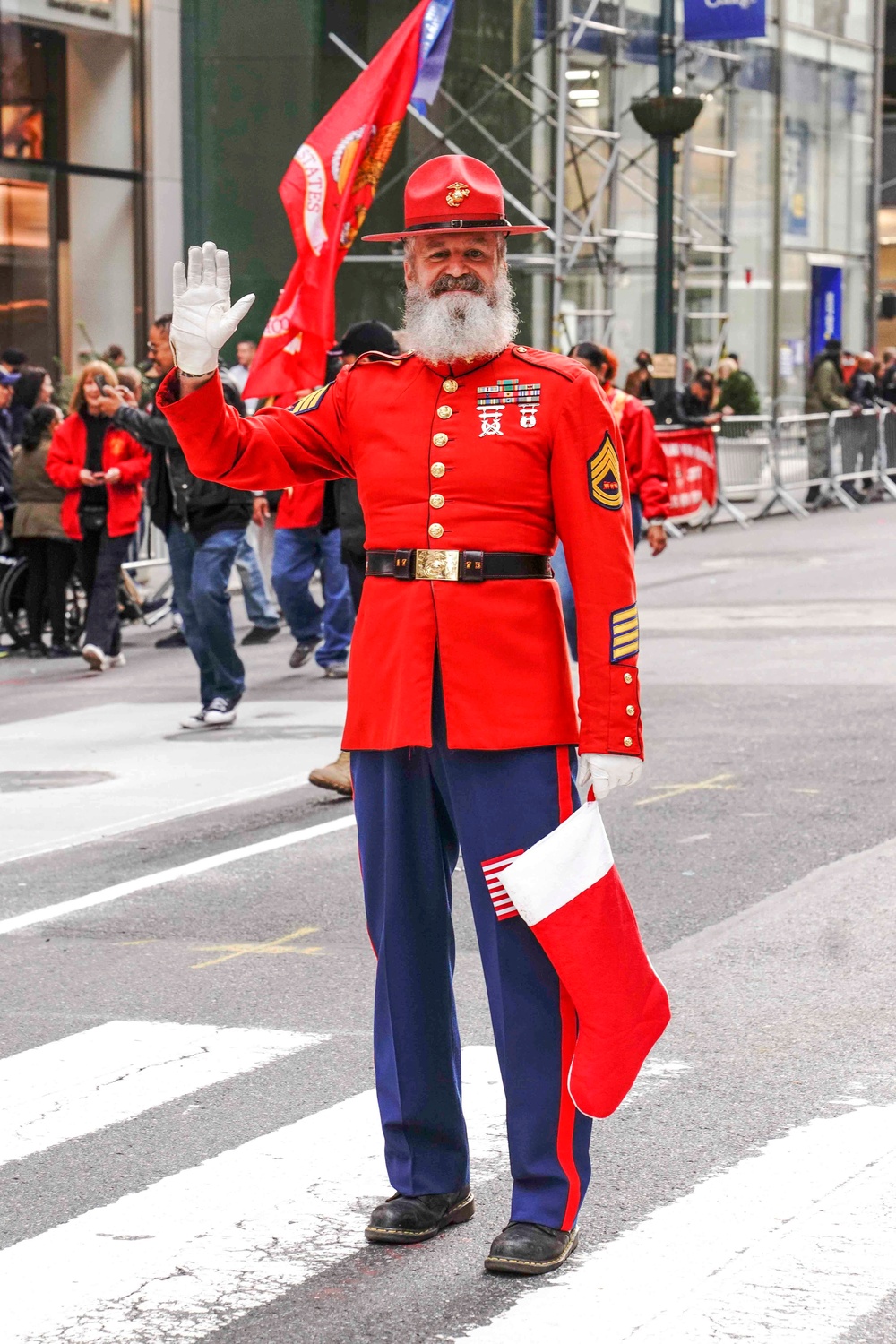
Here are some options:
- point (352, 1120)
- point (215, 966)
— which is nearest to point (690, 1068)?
point (352, 1120)

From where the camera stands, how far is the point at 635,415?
1117 centimetres

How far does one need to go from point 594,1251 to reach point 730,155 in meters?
29.6

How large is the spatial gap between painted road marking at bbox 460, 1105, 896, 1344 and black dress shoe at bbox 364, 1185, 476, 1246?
331 mm

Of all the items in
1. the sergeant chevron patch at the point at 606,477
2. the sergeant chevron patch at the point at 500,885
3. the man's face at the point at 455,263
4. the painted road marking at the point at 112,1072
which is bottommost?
the painted road marking at the point at 112,1072

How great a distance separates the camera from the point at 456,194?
414cm

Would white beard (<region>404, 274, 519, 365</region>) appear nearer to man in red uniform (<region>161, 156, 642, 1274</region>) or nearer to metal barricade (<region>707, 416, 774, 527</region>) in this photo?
man in red uniform (<region>161, 156, 642, 1274</region>)

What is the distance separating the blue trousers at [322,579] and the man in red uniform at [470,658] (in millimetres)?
8070

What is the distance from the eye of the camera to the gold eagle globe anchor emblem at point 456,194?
414cm

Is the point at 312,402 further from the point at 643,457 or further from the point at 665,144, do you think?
the point at 665,144

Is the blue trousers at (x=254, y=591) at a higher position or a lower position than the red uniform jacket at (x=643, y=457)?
lower

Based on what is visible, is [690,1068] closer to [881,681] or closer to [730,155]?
[881,681]

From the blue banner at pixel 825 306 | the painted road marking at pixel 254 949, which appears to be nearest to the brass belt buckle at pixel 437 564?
the painted road marking at pixel 254 949

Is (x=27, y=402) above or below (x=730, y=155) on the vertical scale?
below

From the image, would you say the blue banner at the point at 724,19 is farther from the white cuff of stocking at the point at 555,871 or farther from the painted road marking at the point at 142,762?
the white cuff of stocking at the point at 555,871
